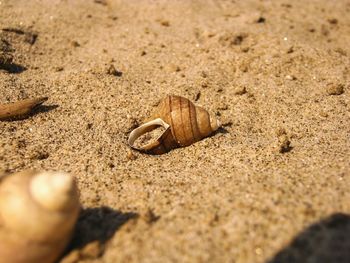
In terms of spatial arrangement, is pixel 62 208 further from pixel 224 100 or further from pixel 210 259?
pixel 224 100

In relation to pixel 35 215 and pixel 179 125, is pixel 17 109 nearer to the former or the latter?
pixel 179 125

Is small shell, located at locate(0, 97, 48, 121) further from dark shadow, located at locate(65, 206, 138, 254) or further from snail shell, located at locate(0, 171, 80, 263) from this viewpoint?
snail shell, located at locate(0, 171, 80, 263)

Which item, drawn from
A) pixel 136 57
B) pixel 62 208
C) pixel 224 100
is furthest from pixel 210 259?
pixel 136 57

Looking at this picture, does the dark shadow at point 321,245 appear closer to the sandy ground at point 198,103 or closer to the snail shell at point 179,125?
the sandy ground at point 198,103

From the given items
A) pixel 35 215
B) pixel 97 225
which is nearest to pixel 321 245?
pixel 97 225

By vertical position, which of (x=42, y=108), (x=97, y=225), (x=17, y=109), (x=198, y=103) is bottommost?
(x=198, y=103)

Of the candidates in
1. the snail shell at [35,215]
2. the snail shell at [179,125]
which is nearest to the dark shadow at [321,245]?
the snail shell at [35,215]

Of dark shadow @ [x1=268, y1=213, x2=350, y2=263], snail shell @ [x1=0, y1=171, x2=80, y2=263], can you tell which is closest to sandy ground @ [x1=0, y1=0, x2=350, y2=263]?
dark shadow @ [x1=268, y1=213, x2=350, y2=263]
